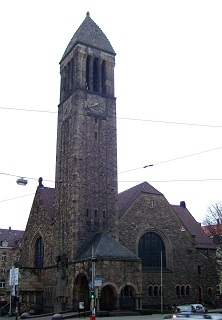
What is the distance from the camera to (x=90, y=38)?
4638 cm

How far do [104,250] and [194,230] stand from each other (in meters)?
19.9

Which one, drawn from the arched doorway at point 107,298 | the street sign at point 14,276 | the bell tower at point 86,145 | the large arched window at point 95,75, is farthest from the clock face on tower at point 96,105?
the arched doorway at point 107,298

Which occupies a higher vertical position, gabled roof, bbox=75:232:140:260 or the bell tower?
the bell tower

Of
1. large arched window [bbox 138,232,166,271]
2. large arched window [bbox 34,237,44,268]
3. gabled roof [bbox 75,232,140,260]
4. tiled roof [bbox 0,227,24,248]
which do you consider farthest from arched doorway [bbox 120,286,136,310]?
tiled roof [bbox 0,227,24,248]

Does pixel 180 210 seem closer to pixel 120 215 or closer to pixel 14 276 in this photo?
pixel 120 215

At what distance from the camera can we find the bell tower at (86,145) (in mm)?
39844

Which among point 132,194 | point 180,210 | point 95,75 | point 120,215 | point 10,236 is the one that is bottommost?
point 120,215

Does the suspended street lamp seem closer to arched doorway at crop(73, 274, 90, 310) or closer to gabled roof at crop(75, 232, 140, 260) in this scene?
gabled roof at crop(75, 232, 140, 260)

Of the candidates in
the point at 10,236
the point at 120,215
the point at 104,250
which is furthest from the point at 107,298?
the point at 10,236

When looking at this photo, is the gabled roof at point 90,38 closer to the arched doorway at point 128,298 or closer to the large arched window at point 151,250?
the large arched window at point 151,250

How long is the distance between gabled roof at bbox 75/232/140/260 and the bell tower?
1.08 meters

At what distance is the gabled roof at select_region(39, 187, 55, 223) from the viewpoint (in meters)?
46.4

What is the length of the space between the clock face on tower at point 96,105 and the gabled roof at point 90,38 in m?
6.02

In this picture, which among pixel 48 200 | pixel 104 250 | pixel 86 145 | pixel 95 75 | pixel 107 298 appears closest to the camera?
pixel 104 250
